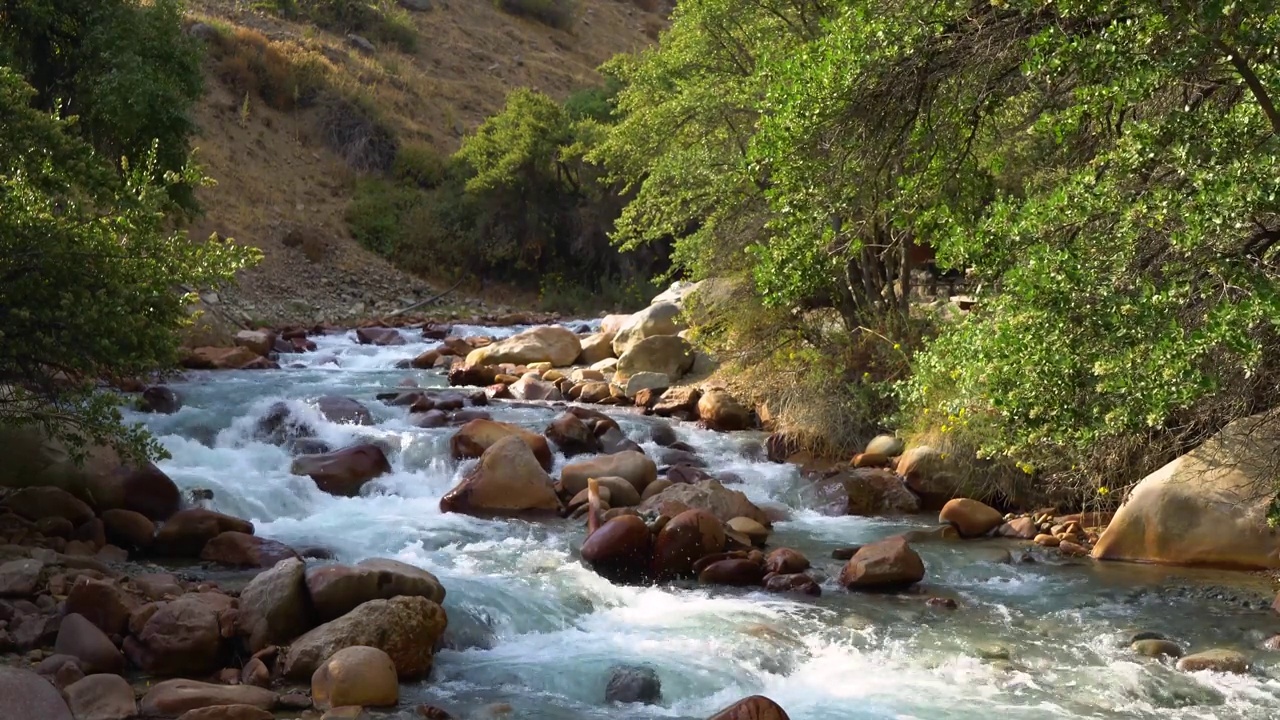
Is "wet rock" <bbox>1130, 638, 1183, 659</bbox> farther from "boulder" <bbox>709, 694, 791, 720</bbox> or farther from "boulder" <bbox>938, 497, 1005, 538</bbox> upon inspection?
"boulder" <bbox>938, 497, 1005, 538</bbox>

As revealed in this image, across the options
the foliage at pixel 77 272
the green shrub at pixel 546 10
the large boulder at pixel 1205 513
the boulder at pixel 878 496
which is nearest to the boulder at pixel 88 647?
the foliage at pixel 77 272

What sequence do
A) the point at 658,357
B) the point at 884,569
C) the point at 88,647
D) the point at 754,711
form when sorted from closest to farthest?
the point at 754,711 → the point at 88,647 → the point at 884,569 → the point at 658,357

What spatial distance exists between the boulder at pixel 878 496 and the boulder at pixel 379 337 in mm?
12460

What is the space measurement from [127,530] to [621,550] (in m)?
4.03

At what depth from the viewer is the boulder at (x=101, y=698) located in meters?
6.06

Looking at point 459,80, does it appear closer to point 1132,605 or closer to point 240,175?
point 240,175

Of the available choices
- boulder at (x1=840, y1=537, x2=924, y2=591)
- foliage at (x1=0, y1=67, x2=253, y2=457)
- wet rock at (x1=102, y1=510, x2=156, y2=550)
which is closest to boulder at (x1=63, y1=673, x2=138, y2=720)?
foliage at (x1=0, y1=67, x2=253, y2=457)

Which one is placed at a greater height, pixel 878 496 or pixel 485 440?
pixel 878 496

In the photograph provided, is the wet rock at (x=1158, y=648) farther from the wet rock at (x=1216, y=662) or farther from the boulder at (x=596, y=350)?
the boulder at (x=596, y=350)

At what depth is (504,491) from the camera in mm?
11477

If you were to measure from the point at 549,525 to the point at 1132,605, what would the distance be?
5027 mm

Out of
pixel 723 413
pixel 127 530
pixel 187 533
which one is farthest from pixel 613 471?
pixel 127 530

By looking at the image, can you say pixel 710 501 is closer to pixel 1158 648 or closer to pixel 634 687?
pixel 634 687

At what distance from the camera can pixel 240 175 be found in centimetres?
3061
